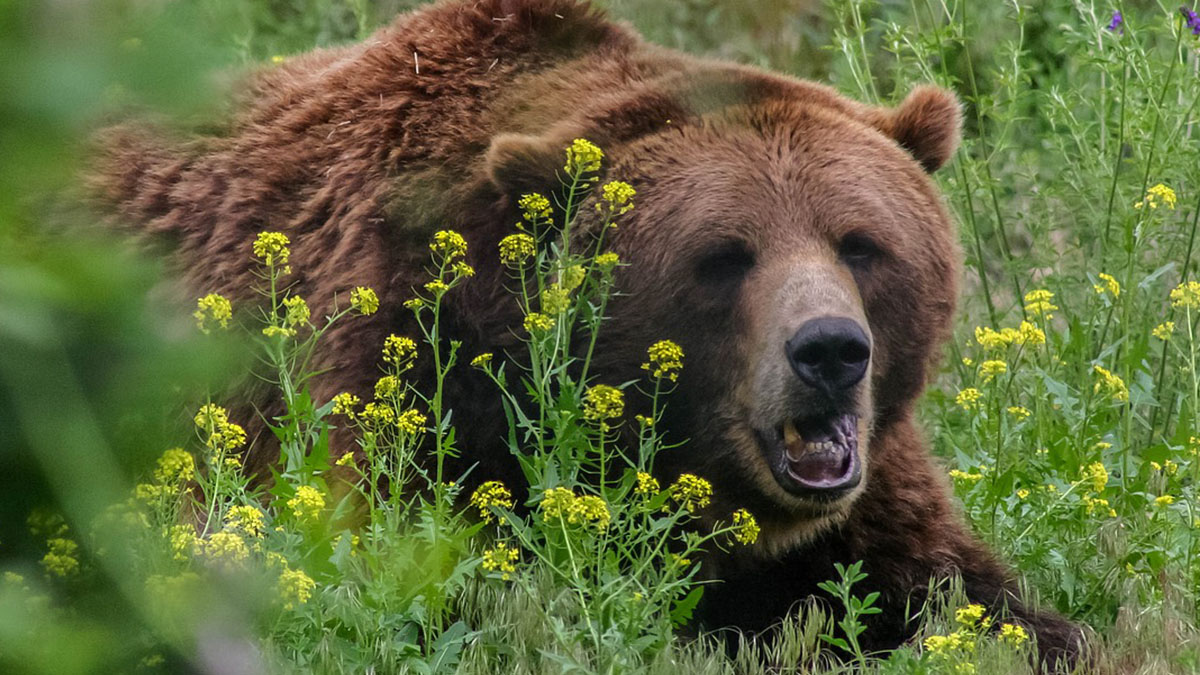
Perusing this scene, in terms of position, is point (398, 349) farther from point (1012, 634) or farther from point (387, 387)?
point (1012, 634)

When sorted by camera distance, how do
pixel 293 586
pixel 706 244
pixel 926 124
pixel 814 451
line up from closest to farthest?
1. pixel 293 586
2. pixel 814 451
3. pixel 706 244
4. pixel 926 124

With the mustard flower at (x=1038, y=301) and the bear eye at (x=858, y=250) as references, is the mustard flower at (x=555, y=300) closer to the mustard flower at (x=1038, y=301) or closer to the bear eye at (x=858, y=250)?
the bear eye at (x=858, y=250)

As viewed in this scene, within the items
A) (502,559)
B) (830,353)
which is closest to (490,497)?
(502,559)

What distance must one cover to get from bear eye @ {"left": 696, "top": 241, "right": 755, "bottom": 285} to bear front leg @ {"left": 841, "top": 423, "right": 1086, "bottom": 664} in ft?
2.21

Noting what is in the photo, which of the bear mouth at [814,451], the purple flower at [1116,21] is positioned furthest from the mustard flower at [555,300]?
the purple flower at [1116,21]

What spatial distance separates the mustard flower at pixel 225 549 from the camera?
309 centimetres

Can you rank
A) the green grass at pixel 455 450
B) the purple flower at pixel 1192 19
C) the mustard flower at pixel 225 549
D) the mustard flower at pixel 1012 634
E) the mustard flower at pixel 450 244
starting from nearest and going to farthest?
the green grass at pixel 455 450
the mustard flower at pixel 225 549
the mustard flower at pixel 1012 634
the mustard flower at pixel 450 244
the purple flower at pixel 1192 19

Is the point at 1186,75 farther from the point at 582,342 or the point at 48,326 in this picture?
the point at 48,326

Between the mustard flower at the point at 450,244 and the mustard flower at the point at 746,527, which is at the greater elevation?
the mustard flower at the point at 450,244

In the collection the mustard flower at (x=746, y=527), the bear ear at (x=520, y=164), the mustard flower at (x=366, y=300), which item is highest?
the bear ear at (x=520, y=164)

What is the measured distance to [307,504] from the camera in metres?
3.41

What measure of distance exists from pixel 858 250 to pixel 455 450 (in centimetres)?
124

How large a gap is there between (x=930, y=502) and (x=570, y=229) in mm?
1297

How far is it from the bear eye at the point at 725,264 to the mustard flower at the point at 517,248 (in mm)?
489
